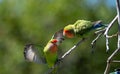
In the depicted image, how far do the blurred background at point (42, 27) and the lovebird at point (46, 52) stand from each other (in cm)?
493

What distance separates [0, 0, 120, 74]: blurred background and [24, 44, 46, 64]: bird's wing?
16.5ft

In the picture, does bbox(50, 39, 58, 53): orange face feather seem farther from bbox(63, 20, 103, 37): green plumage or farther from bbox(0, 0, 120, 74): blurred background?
bbox(0, 0, 120, 74): blurred background

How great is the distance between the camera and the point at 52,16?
7.28 metres

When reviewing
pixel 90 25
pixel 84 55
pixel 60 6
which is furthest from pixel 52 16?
pixel 90 25

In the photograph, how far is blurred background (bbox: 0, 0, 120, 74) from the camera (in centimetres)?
709

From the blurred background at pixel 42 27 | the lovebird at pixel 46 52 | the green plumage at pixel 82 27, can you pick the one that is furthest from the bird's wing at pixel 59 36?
the blurred background at pixel 42 27

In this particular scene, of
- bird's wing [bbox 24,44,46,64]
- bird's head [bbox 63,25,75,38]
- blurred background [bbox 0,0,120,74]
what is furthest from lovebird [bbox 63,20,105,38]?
blurred background [bbox 0,0,120,74]

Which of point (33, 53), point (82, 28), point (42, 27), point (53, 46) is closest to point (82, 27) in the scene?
point (82, 28)

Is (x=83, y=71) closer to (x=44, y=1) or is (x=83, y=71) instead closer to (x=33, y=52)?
(x=44, y=1)

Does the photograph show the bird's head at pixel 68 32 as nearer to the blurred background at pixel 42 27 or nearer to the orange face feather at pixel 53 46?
the orange face feather at pixel 53 46

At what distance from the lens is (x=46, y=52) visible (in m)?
1.76

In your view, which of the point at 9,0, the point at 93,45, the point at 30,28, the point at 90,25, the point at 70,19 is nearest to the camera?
the point at 93,45

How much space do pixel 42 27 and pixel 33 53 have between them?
19.3 feet

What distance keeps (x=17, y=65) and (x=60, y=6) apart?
Answer: 3.46 ft
